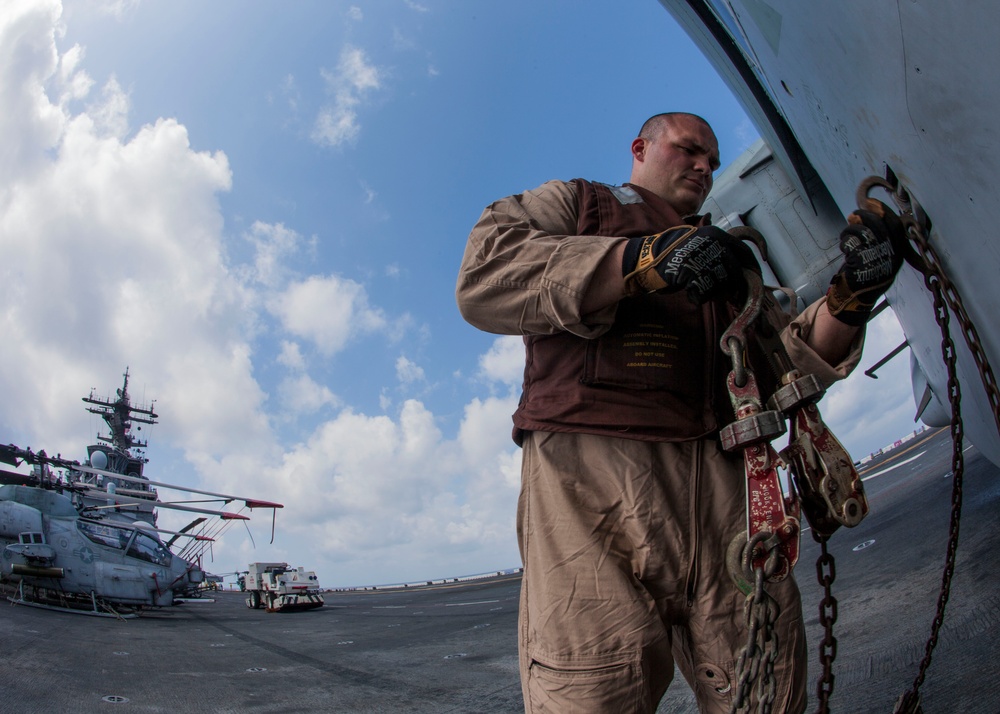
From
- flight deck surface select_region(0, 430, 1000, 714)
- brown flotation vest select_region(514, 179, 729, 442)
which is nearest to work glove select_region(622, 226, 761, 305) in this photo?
brown flotation vest select_region(514, 179, 729, 442)

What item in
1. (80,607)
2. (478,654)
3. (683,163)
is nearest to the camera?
(683,163)

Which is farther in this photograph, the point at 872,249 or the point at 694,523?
the point at 694,523

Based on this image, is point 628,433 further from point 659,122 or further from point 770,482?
point 659,122

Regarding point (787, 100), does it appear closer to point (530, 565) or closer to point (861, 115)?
point (861, 115)

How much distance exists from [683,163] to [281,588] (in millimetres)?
20295

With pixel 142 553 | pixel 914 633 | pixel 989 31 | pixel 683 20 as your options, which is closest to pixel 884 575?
pixel 914 633

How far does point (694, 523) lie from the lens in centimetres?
141

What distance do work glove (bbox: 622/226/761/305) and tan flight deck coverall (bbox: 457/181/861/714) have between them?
0.28ft

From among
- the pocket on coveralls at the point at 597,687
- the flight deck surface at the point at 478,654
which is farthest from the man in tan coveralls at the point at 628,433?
the flight deck surface at the point at 478,654

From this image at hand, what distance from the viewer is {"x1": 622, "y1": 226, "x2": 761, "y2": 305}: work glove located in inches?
47.1

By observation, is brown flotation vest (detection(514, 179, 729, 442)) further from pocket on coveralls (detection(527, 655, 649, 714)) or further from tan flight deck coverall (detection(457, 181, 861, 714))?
pocket on coveralls (detection(527, 655, 649, 714))

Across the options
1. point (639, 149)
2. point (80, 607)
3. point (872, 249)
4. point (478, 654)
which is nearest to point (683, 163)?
point (639, 149)

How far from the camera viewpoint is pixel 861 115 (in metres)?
1.45

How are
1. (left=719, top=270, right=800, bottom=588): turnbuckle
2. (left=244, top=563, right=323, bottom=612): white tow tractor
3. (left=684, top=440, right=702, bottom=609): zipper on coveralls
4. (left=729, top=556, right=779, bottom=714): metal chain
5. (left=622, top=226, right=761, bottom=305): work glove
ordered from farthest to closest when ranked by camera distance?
1. (left=244, top=563, right=323, bottom=612): white tow tractor
2. (left=684, top=440, right=702, bottom=609): zipper on coveralls
3. (left=622, top=226, right=761, bottom=305): work glove
4. (left=719, top=270, right=800, bottom=588): turnbuckle
5. (left=729, top=556, right=779, bottom=714): metal chain
